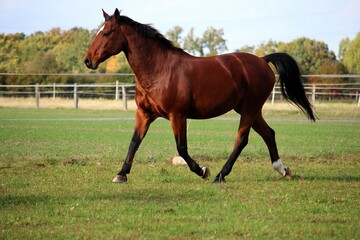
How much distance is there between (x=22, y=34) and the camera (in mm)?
125562

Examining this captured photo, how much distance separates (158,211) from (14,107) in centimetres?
3696

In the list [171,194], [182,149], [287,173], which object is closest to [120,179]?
[182,149]

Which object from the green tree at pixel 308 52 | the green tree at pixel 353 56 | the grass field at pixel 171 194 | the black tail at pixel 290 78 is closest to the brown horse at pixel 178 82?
the grass field at pixel 171 194

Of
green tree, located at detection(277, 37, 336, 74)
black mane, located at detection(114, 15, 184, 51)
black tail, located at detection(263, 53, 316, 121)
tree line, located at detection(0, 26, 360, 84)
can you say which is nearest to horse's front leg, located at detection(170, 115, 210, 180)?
black mane, located at detection(114, 15, 184, 51)

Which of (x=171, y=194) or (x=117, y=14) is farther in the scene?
(x=117, y=14)

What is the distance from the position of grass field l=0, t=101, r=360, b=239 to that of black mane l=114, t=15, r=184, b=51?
2201 millimetres

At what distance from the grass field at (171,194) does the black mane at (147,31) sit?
2201 millimetres

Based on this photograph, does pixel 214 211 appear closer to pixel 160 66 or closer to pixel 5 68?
pixel 160 66

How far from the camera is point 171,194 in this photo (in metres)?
9.26

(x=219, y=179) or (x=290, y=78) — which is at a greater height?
(x=290, y=78)

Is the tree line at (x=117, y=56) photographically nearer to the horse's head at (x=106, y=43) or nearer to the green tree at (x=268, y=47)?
the green tree at (x=268, y=47)

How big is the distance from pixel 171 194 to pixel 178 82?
206cm

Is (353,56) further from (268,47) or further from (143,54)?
(143,54)

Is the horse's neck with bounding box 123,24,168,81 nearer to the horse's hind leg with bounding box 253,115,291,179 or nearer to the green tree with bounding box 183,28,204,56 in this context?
the horse's hind leg with bounding box 253,115,291,179
